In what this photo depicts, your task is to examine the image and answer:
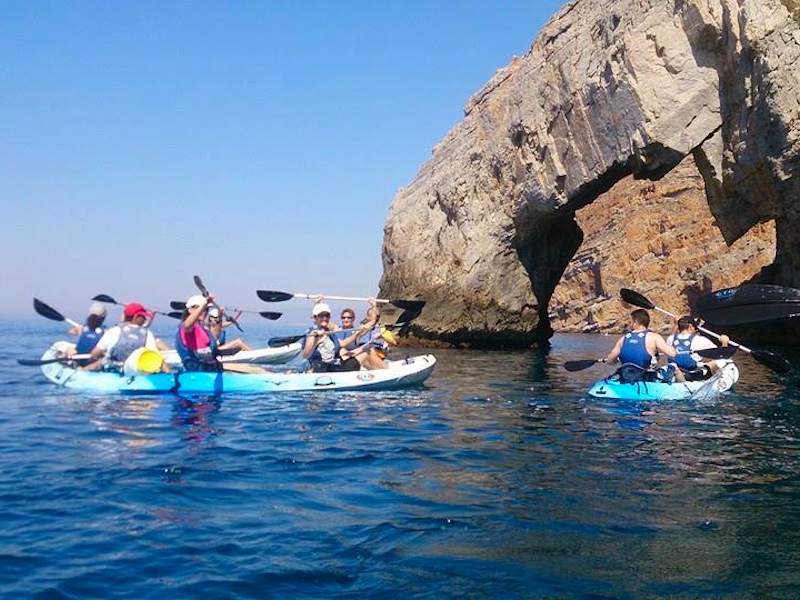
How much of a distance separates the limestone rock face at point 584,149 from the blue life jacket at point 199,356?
11380 millimetres

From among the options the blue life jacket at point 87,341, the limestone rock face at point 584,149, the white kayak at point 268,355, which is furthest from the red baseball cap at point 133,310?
the limestone rock face at point 584,149

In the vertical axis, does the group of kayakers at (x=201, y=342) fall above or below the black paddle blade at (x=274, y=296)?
below

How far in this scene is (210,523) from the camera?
17.4 feet

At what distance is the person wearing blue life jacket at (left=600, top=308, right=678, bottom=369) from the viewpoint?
1216 centimetres

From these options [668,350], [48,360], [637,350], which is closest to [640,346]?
[637,350]

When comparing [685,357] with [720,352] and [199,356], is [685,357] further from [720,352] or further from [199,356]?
[199,356]

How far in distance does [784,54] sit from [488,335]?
11.9 metres

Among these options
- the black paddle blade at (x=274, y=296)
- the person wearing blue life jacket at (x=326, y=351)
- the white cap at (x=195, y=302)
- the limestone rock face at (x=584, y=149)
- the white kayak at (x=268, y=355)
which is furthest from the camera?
the white kayak at (x=268, y=355)

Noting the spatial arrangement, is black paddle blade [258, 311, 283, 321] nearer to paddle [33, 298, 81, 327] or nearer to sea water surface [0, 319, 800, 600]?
paddle [33, 298, 81, 327]

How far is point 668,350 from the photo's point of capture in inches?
475

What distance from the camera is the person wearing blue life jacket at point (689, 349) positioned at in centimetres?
1298

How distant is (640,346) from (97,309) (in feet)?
31.7

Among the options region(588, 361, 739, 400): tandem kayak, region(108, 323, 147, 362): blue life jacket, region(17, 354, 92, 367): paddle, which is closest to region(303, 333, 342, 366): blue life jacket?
region(108, 323, 147, 362): blue life jacket

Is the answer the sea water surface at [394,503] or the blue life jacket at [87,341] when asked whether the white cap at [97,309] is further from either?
the sea water surface at [394,503]
